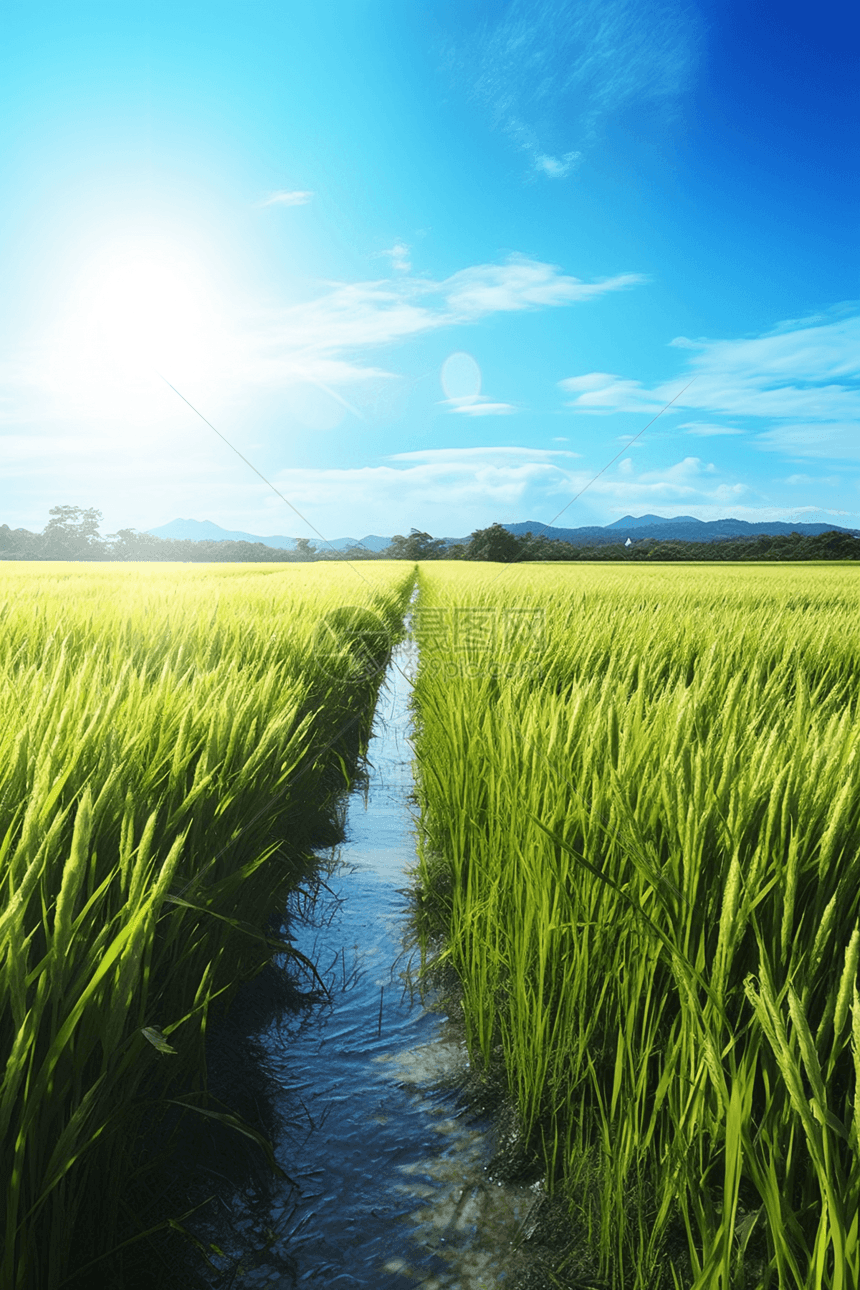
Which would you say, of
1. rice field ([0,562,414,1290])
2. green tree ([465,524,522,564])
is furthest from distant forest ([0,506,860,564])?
rice field ([0,562,414,1290])

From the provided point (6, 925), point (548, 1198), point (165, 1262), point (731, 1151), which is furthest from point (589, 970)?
point (6, 925)

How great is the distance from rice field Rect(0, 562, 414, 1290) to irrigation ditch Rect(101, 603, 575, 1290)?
4.1 inches

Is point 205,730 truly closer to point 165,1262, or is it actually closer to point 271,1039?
point 271,1039

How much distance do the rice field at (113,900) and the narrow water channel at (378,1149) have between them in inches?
8.5

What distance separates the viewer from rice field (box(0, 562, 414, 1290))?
0.74 m

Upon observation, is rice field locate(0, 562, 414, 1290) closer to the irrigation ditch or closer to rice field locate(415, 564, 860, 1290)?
the irrigation ditch

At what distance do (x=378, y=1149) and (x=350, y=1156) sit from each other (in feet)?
0.18

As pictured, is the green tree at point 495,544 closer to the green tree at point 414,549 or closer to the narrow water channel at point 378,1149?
the green tree at point 414,549

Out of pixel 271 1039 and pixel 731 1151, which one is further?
pixel 271 1039

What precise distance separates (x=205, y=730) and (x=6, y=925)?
3.27 feet

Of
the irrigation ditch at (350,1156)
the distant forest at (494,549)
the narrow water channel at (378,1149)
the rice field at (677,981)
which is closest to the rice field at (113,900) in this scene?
the irrigation ditch at (350,1156)

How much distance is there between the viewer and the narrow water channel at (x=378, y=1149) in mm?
1068

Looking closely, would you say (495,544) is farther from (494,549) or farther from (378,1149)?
(378,1149)

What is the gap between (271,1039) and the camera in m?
1.56
